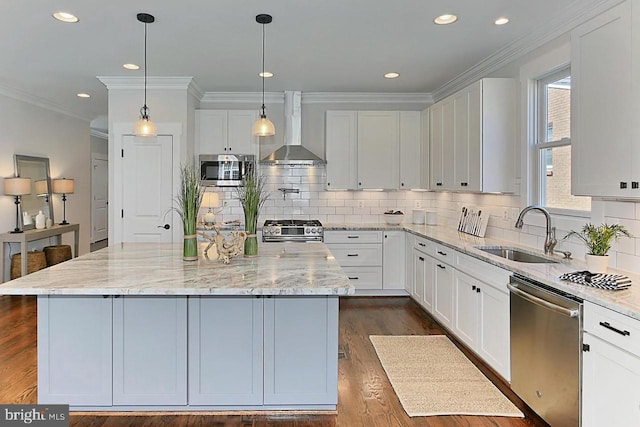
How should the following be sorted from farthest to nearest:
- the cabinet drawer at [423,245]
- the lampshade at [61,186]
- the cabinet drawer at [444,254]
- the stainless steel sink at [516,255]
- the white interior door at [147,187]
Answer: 1. the lampshade at [61,186]
2. the white interior door at [147,187]
3. the cabinet drawer at [423,245]
4. the cabinet drawer at [444,254]
5. the stainless steel sink at [516,255]

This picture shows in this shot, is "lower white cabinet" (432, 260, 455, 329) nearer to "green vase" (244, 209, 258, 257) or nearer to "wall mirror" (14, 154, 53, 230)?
"green vase" (244, 209, 258, 257)

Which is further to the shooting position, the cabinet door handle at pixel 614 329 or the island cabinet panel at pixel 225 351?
the island cabinet panel at pixel 225 351

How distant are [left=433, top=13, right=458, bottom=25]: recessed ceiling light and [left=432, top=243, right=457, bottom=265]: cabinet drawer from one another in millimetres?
1848

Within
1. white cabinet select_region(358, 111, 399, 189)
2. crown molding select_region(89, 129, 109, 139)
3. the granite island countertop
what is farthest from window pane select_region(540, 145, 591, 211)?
crown molding select_region(89, 129, 109, 139)

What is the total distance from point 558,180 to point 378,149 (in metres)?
2.55

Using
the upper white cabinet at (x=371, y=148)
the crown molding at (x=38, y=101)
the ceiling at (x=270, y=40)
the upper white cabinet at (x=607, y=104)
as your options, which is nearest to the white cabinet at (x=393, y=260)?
the upper white cabinet at (x=371, y=148)

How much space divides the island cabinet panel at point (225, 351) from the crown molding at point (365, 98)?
3.80 m

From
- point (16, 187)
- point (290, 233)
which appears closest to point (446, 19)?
point (290, 233)

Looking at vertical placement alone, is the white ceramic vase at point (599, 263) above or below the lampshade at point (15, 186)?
below

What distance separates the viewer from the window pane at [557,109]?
3291 mm

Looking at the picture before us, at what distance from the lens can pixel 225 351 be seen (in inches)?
101

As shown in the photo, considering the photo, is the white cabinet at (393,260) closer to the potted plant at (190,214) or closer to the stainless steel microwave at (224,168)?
the stainless steel microwave at (224,168)

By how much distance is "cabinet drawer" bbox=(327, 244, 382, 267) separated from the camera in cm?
539

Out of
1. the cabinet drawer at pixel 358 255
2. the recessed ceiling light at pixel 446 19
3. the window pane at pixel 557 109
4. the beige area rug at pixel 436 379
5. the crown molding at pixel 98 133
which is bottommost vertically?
the beige area rug at pixel 436 379
